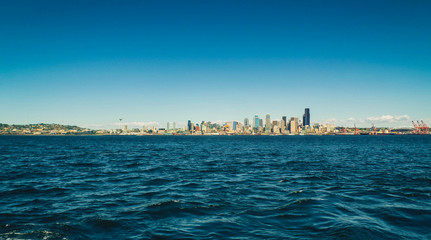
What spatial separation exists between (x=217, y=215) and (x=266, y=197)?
5.57 meters

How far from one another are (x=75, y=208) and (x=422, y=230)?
19.6 m

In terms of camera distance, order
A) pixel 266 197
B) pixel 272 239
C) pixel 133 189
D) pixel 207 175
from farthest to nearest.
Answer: pixel 207 175
pixel 133 189
pixel 266 197
pixel 272 239

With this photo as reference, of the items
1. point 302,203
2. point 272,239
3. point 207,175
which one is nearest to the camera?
point 272,239

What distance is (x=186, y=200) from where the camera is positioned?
18.5 meters

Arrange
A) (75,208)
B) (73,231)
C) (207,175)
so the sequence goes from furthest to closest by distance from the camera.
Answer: (207,175) < (75,208) < (73,231)

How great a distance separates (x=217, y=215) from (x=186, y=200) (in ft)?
13.1

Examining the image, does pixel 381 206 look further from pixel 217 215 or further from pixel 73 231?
pixel 73 231

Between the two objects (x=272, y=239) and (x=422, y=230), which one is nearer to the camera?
(x=272, y=239)

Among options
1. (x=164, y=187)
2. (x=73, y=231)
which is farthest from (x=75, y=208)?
(x=164, y=187)

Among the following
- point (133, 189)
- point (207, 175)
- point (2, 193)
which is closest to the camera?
point (2, 193)

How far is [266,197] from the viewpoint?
19.4 metres

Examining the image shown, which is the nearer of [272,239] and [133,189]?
[272,239]

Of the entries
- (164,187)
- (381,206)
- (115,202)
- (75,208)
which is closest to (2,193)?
(75,208)

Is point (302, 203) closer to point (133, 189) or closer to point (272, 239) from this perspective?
point (272, 239)
